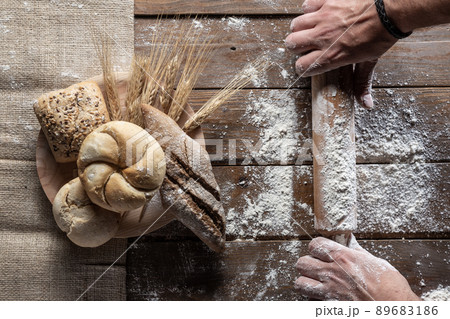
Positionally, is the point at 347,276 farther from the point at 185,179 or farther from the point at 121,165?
the point at 121,165

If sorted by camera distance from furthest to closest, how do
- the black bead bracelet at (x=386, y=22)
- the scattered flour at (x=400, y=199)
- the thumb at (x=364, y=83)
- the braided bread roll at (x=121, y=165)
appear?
the scattered flour at (x=400, y=199)
the thumb at (x=364, y=83)
the black bead bracelet at (x=386, y=22)
the braided bread roll at (x=121, y=165)

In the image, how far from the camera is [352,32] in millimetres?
1355

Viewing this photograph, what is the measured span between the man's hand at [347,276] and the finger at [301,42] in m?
0.65

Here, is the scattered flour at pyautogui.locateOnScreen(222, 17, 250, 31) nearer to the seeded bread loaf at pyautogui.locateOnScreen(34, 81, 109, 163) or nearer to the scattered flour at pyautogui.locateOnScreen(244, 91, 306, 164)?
the scattered flour at pyautogui.locateOnScreen(244, 91, 306, 164)

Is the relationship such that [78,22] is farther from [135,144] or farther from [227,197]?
[227,197]

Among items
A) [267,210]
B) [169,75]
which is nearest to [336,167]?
[267,210]

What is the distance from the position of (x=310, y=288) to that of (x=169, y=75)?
2.78ft

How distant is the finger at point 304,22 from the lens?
4.62 feet

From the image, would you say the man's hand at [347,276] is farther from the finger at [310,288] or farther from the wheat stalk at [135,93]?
the wheat stalk at [135,93]

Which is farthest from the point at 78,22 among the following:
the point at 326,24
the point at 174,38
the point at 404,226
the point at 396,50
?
the point at 404,226


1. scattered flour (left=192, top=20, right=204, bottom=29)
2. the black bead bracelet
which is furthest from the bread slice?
the black bead bracelet

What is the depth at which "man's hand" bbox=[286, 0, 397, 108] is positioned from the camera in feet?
4.38

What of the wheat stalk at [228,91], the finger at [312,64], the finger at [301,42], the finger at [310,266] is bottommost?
the finger at [310,266]

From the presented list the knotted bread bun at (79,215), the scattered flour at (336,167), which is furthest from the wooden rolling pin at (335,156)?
the knotted bread bun at (79,215)
